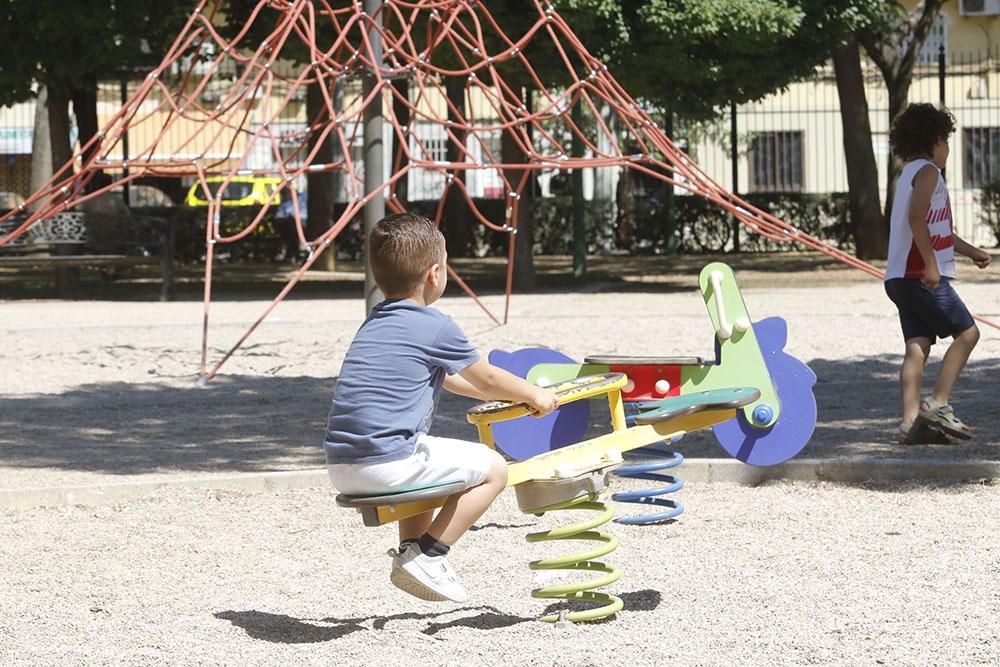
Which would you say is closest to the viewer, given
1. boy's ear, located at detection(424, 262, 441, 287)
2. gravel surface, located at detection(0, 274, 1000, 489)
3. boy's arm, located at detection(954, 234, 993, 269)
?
boy's ear, located at detection(424, 262, 441, 287)

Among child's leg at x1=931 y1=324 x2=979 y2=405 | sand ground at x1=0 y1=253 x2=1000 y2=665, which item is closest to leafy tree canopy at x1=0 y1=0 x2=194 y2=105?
sand ground at x1=0 y1=253 x2=1000 y2=665

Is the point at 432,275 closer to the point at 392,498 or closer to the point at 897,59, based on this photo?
the point at 392,498

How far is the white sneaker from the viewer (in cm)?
427

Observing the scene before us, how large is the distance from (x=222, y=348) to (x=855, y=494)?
23.0ft

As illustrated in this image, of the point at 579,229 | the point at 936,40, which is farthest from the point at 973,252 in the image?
the point at 936,40

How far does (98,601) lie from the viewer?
15.8 ft

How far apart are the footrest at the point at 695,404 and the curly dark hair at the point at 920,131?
119 inches

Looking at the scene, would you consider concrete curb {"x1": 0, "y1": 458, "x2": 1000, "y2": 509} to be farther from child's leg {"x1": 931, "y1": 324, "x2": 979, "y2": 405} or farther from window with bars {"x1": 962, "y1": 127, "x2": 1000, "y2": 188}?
window with bars {"x1": 962, "y1": 127, "x2": 1000, "y2": 188}

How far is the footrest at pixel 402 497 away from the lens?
4.19 m

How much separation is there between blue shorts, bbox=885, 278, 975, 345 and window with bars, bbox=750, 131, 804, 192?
86.7 ft

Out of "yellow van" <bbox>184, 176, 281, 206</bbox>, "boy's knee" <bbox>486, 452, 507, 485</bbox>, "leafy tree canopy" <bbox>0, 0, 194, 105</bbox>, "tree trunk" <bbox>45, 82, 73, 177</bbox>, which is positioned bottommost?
"boy's knee" <bbox>486, 452, 507, 485</bbox>

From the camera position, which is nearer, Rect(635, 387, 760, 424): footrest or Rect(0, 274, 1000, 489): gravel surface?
Rect(635, 387, 760, 424): footrest

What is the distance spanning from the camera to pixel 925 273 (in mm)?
7270

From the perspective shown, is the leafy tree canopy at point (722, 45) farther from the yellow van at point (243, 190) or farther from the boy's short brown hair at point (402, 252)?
the yellow van at point (243, 190)
